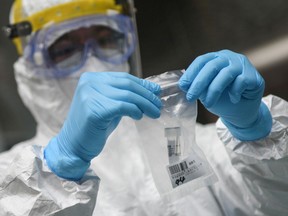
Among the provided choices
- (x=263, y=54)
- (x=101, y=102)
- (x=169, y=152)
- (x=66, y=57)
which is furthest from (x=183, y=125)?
(x=263, y=54)

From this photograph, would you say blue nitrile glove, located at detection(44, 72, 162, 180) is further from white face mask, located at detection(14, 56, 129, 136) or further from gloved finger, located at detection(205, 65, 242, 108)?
white face mask, located at detection(14, 56, 129, 136)

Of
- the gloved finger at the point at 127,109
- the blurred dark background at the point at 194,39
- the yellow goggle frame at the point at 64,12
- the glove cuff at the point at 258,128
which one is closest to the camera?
the gloved finger at the point at 127,109

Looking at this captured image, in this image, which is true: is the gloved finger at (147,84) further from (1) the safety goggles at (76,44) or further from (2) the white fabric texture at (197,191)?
(1) the safety goggles at (76,44)

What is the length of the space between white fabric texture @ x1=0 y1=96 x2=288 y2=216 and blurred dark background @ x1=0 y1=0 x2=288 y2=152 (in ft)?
1.79

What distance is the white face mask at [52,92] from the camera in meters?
1.27

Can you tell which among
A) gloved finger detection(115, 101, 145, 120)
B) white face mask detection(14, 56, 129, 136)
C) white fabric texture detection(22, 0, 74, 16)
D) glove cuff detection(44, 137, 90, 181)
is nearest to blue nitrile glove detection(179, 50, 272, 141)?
gloved finger detection(115, 101, 145, 120)

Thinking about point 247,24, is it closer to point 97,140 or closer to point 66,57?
point 66,57

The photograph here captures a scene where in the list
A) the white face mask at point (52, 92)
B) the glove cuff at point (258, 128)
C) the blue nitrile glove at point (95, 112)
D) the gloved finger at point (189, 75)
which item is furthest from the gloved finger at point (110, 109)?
the white face mask at point (52, 92)

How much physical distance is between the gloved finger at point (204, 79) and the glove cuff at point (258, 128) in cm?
17

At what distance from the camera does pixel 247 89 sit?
0.77 metres

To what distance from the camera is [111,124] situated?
2.62 ft

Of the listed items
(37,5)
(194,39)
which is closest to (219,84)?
(37,5)

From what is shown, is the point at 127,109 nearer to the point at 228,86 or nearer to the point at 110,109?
the point at 110,109

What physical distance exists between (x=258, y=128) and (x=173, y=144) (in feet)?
0.75
